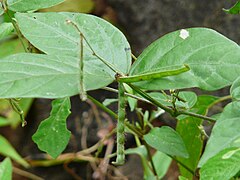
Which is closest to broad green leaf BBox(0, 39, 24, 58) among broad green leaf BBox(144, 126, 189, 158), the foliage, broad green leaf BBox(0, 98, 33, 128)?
broad green leaf BBox(0, 98, 33, 128)

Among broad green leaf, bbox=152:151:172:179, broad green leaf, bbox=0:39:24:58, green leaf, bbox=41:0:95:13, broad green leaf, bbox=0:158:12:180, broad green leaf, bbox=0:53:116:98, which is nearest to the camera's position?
broad green leaf, bbox=0:53:116:98

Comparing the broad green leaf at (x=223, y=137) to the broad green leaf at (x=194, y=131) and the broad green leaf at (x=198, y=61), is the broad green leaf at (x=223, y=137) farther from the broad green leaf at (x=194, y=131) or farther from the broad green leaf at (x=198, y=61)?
the broad green leaf at (x=194, y=131)

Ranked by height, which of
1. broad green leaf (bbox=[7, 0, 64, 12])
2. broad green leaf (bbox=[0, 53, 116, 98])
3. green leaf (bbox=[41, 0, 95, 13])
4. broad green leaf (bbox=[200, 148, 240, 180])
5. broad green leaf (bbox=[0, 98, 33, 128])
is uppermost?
broad green leaf (bbox=[0, 53, 116, 98])

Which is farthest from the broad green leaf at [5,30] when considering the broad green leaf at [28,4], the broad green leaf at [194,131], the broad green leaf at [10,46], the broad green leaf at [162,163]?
the broad green leaf at [10,46]

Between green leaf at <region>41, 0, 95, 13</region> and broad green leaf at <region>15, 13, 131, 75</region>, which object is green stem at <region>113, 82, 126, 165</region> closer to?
broad green leaf at <region>15, 13, 131, 75</region>

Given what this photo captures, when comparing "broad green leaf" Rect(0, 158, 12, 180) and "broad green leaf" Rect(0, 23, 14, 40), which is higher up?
"broad green leaf" Rect(0, 23, 14, 40)

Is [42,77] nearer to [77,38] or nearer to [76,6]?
[77,38]

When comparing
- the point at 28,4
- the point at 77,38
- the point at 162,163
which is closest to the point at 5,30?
the point at 28,4
